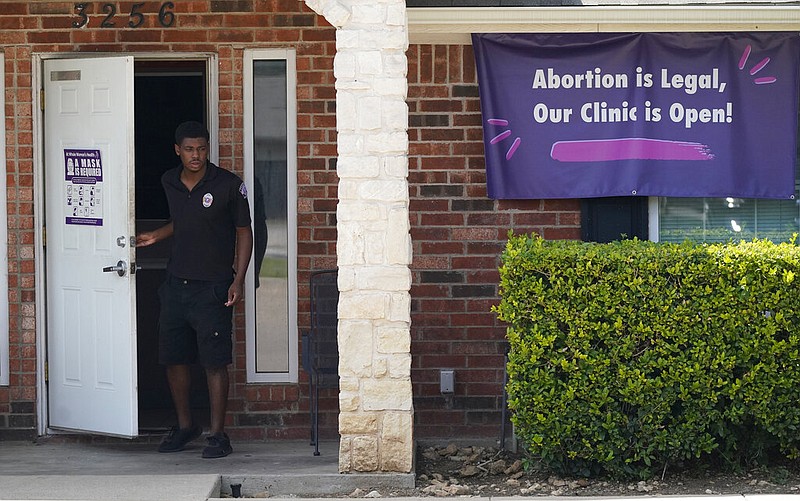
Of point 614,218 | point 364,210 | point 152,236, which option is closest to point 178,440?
point 152,236

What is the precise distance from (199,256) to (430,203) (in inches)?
62.0

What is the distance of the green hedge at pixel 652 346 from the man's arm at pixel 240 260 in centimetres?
175

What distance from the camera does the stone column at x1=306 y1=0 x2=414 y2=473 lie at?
6.49m

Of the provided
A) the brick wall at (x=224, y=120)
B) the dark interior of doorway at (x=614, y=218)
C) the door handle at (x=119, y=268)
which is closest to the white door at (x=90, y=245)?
the door handle at (x=119, y=268)

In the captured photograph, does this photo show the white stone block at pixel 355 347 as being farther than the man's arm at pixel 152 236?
No

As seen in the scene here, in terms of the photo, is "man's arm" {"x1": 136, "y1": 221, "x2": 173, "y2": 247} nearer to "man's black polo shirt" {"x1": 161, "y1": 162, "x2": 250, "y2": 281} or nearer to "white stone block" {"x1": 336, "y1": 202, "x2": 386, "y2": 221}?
"man's black polo shirt" {"x1": 161, "y1": 162, "x2": 250, "y2": 281}

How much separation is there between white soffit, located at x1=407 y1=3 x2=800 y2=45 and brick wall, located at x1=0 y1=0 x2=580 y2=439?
0.54 metres

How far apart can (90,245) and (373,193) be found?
2.24 m

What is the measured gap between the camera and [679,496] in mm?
6320

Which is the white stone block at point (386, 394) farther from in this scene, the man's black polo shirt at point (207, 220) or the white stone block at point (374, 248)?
the man's black polo shirt at point (207, 220)

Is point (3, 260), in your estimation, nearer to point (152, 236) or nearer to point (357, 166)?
point (152, 236)

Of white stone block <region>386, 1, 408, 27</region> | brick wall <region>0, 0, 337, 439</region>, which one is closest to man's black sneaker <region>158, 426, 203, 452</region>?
brick wall <region>0, 0, 337, 439</region>

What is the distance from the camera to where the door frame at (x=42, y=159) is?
7867mm

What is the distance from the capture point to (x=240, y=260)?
7.39 meters
